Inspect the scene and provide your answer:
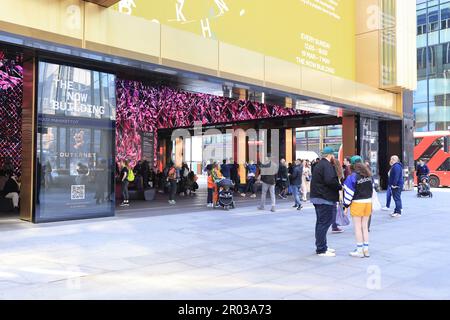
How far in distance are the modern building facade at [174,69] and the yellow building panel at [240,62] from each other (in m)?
0.04

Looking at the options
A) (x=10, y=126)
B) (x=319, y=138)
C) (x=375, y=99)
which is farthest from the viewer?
(x=319, y=138)

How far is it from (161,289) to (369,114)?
55.5 feet

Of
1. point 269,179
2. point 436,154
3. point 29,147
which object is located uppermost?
point 436,154

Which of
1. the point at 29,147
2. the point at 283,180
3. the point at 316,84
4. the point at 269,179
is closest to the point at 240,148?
the point at 283,180

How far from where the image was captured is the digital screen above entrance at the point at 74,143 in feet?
32.4

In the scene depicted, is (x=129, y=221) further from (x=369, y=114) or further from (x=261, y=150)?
(x=261, y=150)

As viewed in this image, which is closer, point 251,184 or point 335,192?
point 335,192

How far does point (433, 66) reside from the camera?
42.9 metres

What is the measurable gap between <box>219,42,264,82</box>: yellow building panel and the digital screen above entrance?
3217mm

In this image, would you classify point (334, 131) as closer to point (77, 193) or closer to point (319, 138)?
point (319, 138)

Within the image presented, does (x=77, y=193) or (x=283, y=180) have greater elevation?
(x=283, y=180)

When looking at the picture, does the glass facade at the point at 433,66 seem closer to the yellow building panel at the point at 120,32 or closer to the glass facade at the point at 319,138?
the glass facade at the point at 319,138

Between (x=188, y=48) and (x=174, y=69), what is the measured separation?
72 cm

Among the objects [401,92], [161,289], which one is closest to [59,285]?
[161,289]
